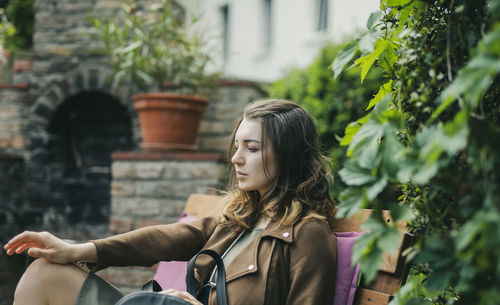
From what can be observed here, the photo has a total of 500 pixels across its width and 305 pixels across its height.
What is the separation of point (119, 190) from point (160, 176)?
37 centimetres

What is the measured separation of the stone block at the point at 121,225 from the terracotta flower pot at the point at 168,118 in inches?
23.8

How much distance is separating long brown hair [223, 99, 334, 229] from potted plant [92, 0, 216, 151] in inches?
78.9

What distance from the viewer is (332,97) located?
11.6 feet

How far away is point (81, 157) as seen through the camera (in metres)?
5.33

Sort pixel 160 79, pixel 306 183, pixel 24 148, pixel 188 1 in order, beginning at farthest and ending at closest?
pixel 188 1, pixel 24 148, pixel 160 79, pixel 306 183

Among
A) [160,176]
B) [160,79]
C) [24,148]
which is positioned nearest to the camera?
[160,176]

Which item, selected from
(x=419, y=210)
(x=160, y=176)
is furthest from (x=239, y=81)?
(x=419, y=210)

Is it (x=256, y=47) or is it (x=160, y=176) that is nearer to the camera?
(x=160, y=176)

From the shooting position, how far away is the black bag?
144 centimetres

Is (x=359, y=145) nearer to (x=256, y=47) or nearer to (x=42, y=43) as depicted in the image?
(x=42, y=43)

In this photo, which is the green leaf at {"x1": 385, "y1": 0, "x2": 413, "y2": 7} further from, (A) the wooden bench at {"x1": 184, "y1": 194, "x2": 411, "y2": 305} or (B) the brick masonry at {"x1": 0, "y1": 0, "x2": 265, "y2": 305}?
(B) the brick masonry at {"x1": 0, "y1": 0, "x2": 265, "y2": 305}

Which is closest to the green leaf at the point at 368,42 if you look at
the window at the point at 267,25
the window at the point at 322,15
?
the window at the point at 322,15

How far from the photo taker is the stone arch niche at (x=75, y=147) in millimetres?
4992

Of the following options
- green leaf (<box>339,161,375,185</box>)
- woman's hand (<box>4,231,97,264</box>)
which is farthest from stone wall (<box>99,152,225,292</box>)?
green leaf (<box>339,161,375,185</box>)
